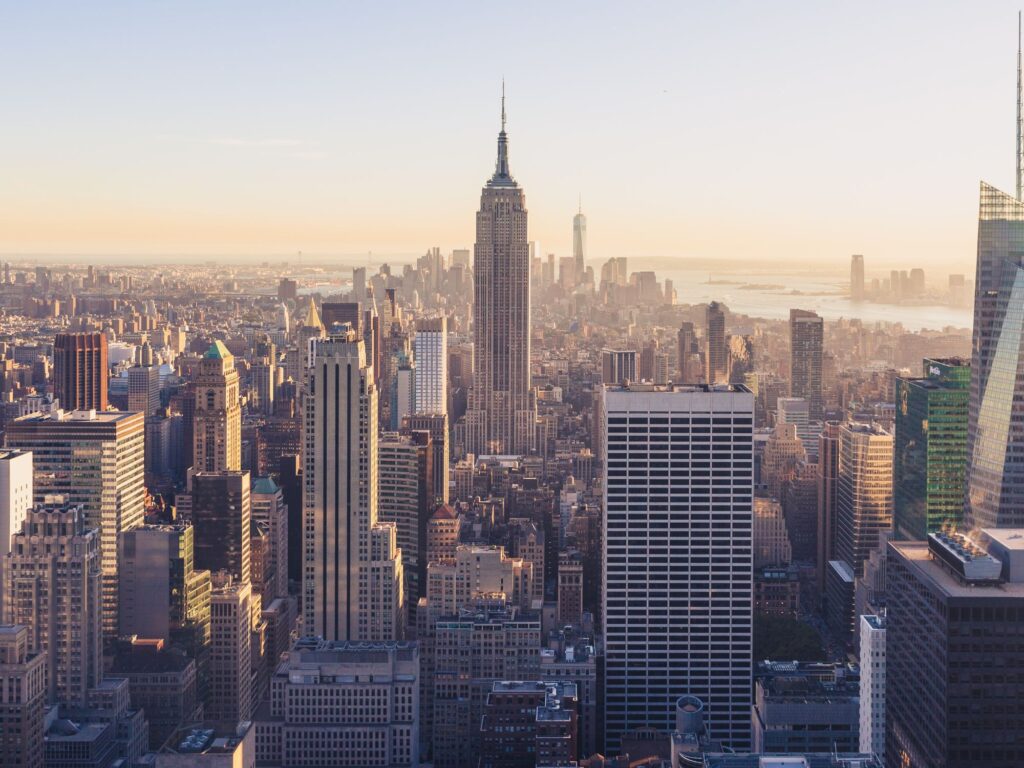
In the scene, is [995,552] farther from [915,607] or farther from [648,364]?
[648,364]

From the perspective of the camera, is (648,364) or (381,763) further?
(648,364)

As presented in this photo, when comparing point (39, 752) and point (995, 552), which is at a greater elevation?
point (995, 552)

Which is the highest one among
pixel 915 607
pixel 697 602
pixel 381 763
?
pixel 915 607

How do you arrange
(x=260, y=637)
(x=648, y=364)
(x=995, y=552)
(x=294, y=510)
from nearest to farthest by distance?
(x=995, y=552) < (x=260, y=637) < (x=294, y=510) < (x=648, y=364)

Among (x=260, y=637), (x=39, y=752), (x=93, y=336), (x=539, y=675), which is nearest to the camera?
(x=39, y=752)

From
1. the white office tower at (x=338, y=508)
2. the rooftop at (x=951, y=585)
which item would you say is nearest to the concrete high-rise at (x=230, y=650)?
the white office tower at (x=338, y=508)

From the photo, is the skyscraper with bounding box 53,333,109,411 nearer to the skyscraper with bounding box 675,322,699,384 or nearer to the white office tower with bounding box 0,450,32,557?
the white office tower with bounding box 0,450,32,557

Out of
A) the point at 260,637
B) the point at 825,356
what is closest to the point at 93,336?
the point at 260,637

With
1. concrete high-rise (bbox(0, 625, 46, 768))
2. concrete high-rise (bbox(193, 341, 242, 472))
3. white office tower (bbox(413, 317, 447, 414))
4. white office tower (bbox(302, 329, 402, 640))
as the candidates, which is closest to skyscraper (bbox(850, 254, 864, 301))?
white office tower (bbox(302, 329, 402, 640))
